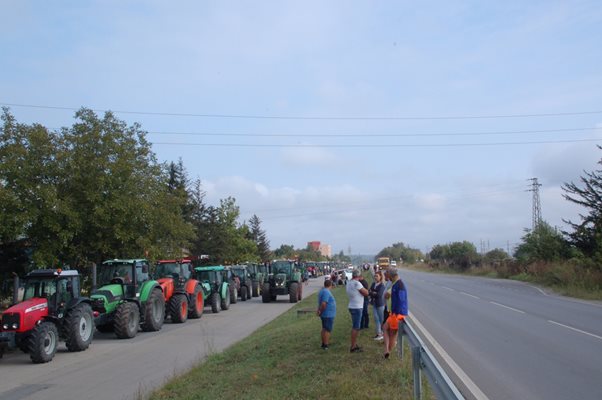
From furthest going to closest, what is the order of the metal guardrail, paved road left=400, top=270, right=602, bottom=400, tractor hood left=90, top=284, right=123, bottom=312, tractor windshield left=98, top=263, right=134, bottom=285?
tractor windshield left=98, top=263, right=134, bottom=285 → tractor hood left=90, top=284, right=123, bottom=312 → paved road left=400, top=270, right=602, bottom=400 → the metal guardrail

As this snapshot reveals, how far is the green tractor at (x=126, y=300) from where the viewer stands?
17406 millimetres

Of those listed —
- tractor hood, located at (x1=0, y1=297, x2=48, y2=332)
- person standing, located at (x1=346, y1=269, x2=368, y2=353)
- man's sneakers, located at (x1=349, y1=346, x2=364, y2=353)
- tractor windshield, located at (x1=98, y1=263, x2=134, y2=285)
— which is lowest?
man's sneakers, located at (x1=349, y1=346, x2=364, y2=353)

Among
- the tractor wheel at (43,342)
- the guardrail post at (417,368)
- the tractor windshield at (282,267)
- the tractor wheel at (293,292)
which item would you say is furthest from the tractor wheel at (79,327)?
the tractor windshield at (282,267)

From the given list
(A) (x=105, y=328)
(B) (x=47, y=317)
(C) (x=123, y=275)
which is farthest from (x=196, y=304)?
(B) (x=47, y=317)

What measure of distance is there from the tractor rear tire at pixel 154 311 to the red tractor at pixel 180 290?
61.9 inches

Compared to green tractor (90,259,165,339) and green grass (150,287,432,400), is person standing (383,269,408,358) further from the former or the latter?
green tractor (90,259,165,339)

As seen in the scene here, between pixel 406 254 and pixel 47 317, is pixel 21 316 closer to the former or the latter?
pixel 47 317

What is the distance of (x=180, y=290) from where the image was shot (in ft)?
74.3

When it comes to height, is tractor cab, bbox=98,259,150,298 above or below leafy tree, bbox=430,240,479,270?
below

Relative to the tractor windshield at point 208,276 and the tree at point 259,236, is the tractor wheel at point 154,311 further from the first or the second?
the tree at point 259,236

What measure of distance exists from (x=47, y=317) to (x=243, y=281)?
22.9 m

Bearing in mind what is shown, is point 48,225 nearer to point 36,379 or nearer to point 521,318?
point 36,379

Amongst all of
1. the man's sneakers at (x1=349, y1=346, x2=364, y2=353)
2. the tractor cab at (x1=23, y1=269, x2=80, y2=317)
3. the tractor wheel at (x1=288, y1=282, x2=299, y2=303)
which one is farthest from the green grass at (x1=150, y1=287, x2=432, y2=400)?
the tractor wheel at (x1=288, y1=282, x2=299, y2=303)

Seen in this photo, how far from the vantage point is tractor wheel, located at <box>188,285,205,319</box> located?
915 inches
